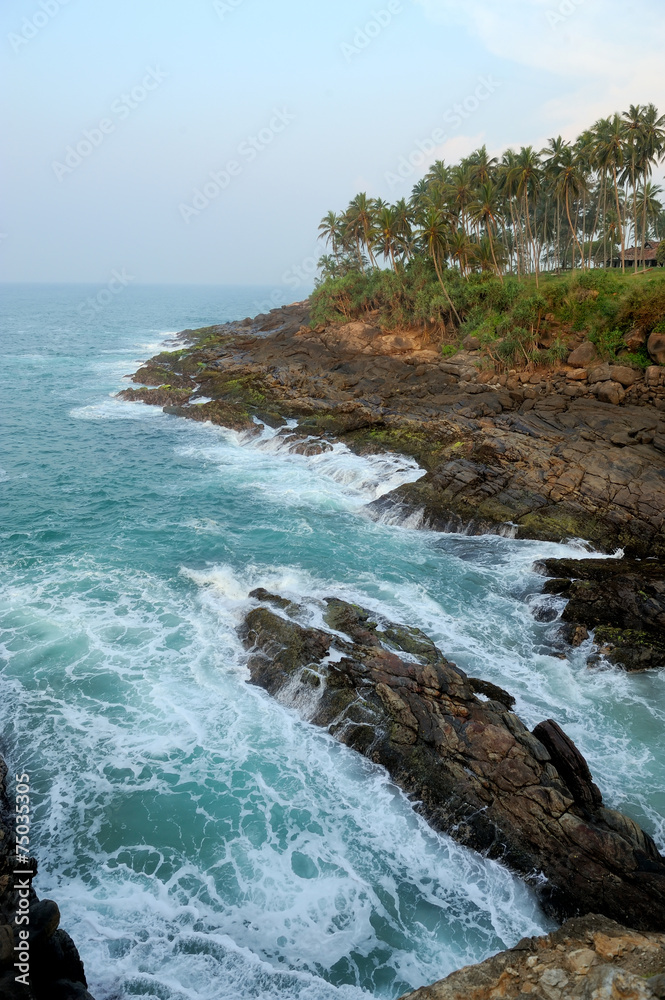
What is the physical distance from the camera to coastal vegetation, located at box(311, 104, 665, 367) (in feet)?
134

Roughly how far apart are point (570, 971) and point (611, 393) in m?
32.6

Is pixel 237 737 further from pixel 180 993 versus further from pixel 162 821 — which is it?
pixel 180 993

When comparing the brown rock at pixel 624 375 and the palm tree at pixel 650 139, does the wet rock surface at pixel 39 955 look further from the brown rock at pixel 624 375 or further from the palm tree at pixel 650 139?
the palm tree at pixel 650 139

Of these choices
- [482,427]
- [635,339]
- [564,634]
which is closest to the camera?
[564,634]

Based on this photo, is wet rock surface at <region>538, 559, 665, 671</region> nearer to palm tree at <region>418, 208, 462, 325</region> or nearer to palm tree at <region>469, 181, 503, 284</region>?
palm tree at <region>418, 208, 462, 325</region>

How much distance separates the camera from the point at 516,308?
43406 millimetres

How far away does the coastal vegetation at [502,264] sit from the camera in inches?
1608

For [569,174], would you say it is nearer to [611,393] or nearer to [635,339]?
[635,339]

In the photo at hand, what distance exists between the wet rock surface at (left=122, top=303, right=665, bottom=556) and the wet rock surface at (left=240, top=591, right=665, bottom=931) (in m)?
11.6

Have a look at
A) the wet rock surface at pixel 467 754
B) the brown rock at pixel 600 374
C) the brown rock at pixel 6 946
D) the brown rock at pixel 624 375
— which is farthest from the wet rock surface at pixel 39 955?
the brown rock at pixel 600 374

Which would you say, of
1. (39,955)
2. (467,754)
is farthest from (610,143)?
(39,955)

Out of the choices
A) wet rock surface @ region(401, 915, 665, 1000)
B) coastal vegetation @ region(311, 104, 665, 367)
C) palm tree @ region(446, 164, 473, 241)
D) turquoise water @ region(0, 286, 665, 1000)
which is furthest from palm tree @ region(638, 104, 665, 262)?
wet rock surface @ region(401, 915, 665, 1000)

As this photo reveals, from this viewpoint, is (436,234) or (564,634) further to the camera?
(436,234)

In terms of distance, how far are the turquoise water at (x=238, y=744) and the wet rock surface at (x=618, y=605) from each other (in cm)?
84
